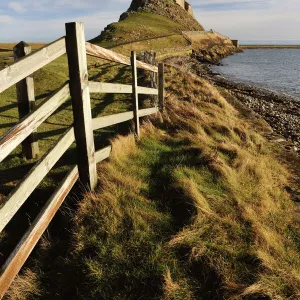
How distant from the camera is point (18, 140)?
A: 113 inches

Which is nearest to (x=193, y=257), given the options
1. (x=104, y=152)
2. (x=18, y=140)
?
(x=18, y=140)

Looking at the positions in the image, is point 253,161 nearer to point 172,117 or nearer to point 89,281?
point 172,117

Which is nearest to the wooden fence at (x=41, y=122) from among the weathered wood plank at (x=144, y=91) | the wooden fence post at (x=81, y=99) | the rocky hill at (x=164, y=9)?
the wooden fence post at (x=81, y=99)

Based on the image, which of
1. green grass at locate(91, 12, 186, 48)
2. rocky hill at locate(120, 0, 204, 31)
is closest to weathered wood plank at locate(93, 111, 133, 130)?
green grass at locate(91, 12, 186, 48)

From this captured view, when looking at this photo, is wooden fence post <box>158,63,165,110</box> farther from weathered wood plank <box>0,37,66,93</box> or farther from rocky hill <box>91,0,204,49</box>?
rocky hill <box>91,0,204,49</box>

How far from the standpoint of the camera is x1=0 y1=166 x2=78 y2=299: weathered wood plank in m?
2.83

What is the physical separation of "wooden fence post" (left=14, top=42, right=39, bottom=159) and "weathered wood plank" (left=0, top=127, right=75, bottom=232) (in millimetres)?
1827

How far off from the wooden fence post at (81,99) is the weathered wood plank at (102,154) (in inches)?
19.8

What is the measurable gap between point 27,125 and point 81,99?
1.17 m

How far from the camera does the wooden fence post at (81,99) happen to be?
3.93m

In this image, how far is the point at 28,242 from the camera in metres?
3.18

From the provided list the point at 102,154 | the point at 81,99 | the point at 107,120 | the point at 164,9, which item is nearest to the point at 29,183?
the point at 81,99

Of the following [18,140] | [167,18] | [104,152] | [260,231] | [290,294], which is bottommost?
[290,294]

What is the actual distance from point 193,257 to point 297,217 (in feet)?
6.46
